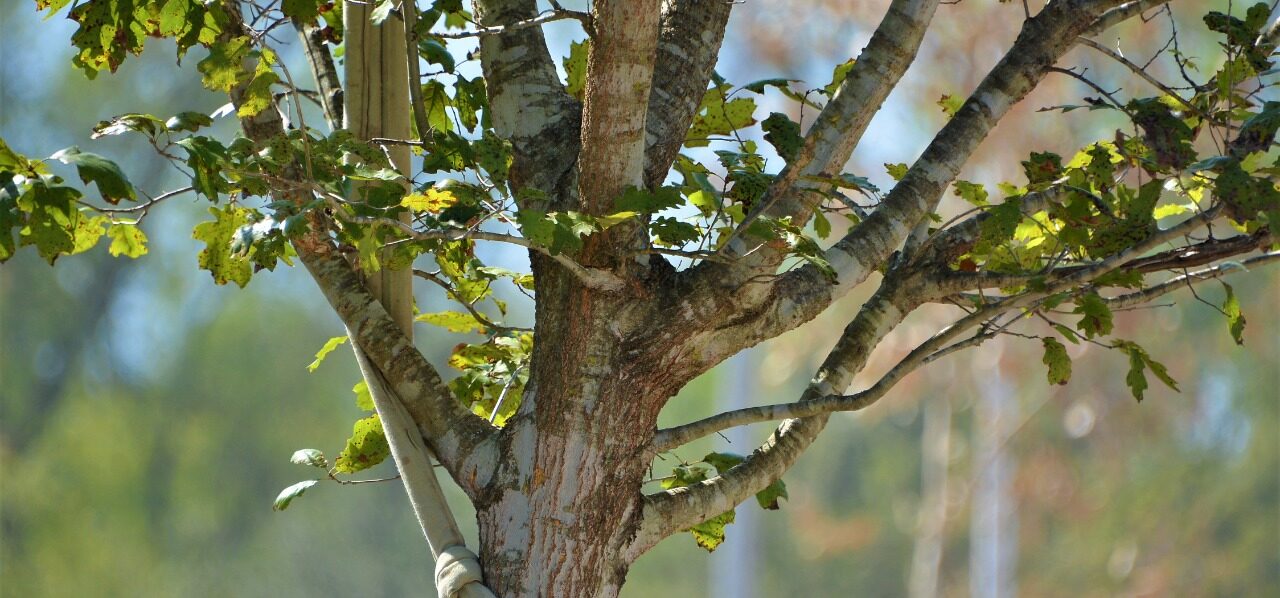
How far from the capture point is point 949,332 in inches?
60.3

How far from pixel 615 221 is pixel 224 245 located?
53cm

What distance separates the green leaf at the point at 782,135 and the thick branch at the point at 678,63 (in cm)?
10

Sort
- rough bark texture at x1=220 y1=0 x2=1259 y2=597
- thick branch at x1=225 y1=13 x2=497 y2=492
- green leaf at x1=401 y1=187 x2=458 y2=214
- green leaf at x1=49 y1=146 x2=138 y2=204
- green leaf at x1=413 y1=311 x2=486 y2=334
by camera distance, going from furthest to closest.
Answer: green leaf at x1=413 y1=311 x2=486 y2=334
thick branch at x1=225 y1=13 x2=497 y2=492
rough bark texture at x1=220 y1=0 x2=1259 y2=597
green leaf at x1=401 y1=187 x2=458 y2=214
green leaf at x1=49 y1=146 x2=138 y2=204

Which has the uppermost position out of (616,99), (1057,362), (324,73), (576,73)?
(324,73)

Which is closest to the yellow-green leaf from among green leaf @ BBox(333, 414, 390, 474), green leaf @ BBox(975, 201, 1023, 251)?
green leaf @ BBox(333, 414, 390, 474)

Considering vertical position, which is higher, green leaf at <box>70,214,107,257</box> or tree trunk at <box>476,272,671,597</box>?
green leaf at <box>70,214,107,257</box>

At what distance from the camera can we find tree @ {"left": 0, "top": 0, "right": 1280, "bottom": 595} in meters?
1.23

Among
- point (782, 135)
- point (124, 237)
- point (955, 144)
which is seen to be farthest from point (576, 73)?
point (124, 237)

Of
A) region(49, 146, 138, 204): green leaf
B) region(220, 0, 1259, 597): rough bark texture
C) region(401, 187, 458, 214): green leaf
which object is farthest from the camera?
region(220, 0, 1259, 597): rough bark texture

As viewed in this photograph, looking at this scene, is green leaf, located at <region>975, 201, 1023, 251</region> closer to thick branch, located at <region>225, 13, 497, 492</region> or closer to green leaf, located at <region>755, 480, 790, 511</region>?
green leaf, located at <region>755, 480, 790, 511</region>

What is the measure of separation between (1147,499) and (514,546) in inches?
521

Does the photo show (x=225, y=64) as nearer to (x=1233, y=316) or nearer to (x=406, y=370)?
(x=406, y=370)

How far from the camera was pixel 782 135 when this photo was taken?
146 cm

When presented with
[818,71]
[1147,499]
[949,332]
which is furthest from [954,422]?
[949,332]
